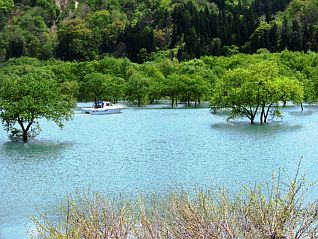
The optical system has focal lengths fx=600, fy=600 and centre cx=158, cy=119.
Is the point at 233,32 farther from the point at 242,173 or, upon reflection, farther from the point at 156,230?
the point at 156,230

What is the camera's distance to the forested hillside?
140000 mm

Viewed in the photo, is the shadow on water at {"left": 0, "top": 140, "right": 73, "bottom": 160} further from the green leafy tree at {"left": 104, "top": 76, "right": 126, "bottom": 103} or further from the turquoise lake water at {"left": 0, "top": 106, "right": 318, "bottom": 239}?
the green leafy tree at {"left": 104, "top": 76, "right": 126, "bottom": 103}

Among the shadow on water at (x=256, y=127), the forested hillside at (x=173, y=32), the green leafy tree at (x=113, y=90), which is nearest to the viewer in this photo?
the shadow on water at (x=256, y=127)

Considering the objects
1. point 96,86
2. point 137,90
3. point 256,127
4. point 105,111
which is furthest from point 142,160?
point 96,86

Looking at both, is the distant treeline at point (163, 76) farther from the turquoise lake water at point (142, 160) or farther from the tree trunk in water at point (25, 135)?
the tree trunk in water at point (25, 135)

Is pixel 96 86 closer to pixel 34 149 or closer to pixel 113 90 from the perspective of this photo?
pixel 113 90

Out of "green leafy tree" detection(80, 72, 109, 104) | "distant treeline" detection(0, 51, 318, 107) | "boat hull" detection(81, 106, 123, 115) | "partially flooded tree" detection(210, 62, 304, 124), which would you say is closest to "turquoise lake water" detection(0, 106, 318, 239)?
"partially flooded tree" detection(210, 62, 304, 124)

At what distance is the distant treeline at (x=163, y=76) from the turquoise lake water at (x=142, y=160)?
1272 inches

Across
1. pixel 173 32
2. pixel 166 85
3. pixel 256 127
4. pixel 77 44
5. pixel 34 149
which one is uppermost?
pixel 173 32

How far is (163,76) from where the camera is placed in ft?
384

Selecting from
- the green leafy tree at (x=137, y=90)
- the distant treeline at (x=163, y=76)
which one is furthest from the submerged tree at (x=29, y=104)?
the green leafy tree at (x=137, y=90)

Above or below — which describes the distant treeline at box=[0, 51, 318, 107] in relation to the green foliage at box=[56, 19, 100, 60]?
below

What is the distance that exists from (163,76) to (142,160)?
80.8 metres

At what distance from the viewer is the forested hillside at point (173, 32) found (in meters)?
140
